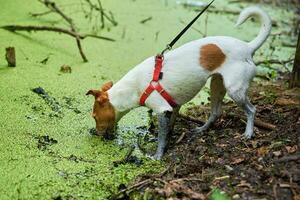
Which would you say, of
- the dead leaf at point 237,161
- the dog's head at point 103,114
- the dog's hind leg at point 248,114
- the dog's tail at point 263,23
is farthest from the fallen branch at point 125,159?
the dog's tail at point 263,23

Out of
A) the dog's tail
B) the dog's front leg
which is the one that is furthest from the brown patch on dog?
the dog's front leg

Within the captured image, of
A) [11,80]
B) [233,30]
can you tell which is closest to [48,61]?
[11,80]

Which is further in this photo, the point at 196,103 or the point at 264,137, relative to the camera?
the point at 196,103

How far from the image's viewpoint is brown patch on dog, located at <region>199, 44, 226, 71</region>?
10.1 ft

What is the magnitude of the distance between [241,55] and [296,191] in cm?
108

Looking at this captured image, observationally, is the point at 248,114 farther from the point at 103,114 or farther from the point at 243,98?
the point at 103,114

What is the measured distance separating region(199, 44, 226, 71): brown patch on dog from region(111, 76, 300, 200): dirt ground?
1.71 feet

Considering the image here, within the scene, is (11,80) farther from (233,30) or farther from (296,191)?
(233,30)

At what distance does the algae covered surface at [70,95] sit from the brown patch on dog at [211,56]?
715mm

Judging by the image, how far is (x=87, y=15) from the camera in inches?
236

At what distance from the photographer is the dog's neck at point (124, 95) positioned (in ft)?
10.5

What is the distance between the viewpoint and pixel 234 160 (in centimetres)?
280

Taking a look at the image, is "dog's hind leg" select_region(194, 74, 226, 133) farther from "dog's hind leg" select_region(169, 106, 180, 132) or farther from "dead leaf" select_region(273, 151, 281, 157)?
"dead leaf" select_region(273, 151, 281, 157)

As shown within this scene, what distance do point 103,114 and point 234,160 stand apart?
994mm
